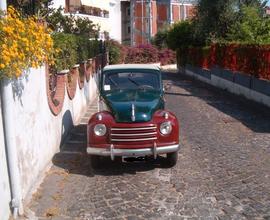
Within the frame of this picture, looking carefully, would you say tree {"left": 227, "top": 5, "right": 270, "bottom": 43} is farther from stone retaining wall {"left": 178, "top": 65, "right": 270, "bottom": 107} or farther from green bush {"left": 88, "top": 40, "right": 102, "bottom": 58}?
green bush {"left": 88, "top": 40, "right": 102, "bottom": 58}

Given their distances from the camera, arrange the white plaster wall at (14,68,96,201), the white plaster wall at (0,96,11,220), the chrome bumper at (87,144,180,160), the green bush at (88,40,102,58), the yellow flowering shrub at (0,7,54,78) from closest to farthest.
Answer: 1. the yellow flowering shrub at (0,7,54,78)
2. the white plaster wall at (0,96,11,220)
3. the white plaster wall at (14,68,96,201)
4. the chrome bumper at (87,144,180,160)
5. the green bush at (88,40,102,58)

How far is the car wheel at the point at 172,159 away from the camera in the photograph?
924 cm

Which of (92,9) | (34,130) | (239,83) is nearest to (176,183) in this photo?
(34,130)

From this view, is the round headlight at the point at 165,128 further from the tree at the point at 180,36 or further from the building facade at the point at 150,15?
Answer: the building facade at the point at 150,15

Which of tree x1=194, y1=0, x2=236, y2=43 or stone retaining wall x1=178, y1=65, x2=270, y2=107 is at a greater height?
tree x1=194, y1=0, x2=236, y2=43

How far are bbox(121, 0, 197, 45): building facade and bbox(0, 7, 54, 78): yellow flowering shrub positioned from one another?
74991 mm

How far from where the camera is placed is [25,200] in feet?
23.8

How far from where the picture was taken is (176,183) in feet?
27.3

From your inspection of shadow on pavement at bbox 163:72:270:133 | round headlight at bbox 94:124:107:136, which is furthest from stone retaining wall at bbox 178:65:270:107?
round headlight at bbox 94:124:107:136

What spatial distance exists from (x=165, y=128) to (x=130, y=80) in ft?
6.29

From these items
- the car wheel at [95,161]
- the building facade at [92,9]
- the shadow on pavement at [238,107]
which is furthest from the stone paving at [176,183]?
the building facade at [92,9]

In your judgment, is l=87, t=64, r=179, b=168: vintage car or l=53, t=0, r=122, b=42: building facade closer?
l=87, t=64, r=179, b=168: vintage car

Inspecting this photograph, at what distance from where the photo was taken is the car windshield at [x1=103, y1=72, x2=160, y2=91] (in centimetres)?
1043

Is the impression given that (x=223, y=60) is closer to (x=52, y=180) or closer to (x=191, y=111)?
(x=191, y=111)
